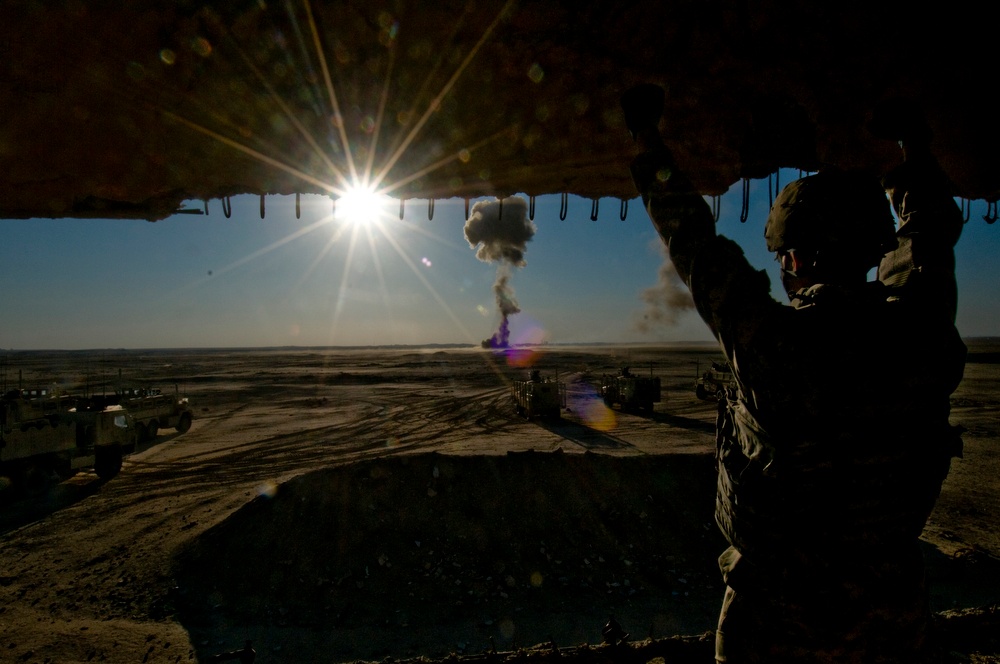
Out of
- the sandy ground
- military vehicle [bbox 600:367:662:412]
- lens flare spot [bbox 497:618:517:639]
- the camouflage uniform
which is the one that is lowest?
lens flare spot [bbox 497:618:517:639]

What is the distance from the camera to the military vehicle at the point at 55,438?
10.2m

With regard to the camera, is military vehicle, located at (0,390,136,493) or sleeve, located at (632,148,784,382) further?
military vehicle, located at (0,390,136,493)

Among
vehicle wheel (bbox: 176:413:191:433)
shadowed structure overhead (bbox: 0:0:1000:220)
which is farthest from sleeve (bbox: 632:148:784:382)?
vehicle wheel (bbox: 176:413:191:433)

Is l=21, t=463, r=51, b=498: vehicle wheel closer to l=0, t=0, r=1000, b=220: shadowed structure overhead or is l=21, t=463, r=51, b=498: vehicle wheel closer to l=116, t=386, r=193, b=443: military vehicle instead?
l=116, t=386, r=193, b=443: military vehicle

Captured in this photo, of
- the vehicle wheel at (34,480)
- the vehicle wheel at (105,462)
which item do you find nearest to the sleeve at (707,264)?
the vehicle wheel at (34,480)

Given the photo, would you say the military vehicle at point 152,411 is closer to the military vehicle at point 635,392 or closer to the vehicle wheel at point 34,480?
the vehicle wheel at point 34,480

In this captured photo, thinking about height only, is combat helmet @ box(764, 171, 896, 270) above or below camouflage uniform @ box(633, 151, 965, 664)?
above

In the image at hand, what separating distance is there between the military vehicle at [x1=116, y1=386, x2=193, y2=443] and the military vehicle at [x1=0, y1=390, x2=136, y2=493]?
165 centimetres

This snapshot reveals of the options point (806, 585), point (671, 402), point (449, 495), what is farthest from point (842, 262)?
point (671, 402)

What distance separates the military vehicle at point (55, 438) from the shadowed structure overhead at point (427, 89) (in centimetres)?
1084

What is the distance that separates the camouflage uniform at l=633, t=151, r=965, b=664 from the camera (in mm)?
1108

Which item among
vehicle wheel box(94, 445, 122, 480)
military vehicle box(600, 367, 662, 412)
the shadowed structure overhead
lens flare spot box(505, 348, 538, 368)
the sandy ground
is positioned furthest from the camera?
lens flare spot box(505, 348, 538, 368)

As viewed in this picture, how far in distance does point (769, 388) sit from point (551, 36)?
175cm

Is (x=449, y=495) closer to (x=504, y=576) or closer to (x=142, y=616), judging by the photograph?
(x=504, y=576)
